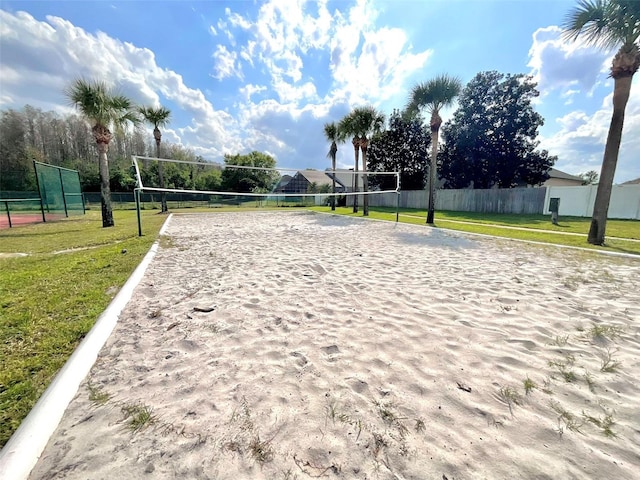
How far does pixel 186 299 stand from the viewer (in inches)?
138

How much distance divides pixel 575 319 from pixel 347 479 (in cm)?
316

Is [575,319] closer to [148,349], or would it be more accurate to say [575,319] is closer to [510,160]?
[148,349]

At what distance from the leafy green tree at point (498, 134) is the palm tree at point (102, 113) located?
25.7 meters

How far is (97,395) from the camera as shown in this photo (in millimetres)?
1789

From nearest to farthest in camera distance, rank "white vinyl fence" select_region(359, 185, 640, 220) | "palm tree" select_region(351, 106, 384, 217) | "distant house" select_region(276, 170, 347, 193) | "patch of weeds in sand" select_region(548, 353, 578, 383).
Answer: "patch of weeds in sand" select_region(548, 353, 578, 383), "white vinyl fence" select_region(359, 185, 640, 220), "palm tree" select_region(351, 106, 384, 217), "distant house" select_region(276, 170, 347, 193)

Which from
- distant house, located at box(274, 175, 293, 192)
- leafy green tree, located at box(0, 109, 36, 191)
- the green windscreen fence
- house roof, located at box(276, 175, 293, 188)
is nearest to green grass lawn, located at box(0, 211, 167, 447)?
the green windscreen fence

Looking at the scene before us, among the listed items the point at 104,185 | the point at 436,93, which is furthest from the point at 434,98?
the point at 104,185

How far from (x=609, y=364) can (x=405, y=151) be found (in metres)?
31.8

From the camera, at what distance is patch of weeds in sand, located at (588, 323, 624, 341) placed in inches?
102

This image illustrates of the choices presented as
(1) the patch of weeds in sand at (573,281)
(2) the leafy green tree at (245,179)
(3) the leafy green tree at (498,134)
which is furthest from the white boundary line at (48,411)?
(2) the leafy green tree at (245,179)

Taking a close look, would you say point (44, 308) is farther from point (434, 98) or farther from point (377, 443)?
point (434, 98)

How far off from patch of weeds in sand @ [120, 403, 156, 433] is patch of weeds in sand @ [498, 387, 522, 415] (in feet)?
7.26

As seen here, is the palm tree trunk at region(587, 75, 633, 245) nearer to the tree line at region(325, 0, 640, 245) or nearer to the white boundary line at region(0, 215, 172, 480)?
the tree line at region(325, 0, 640, 245)

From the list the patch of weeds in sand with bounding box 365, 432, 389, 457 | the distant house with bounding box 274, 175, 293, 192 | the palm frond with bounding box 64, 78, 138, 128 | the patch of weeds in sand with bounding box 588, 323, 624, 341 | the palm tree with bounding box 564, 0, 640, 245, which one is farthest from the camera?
the distant house with bounding box 274, 175, 293, 192
